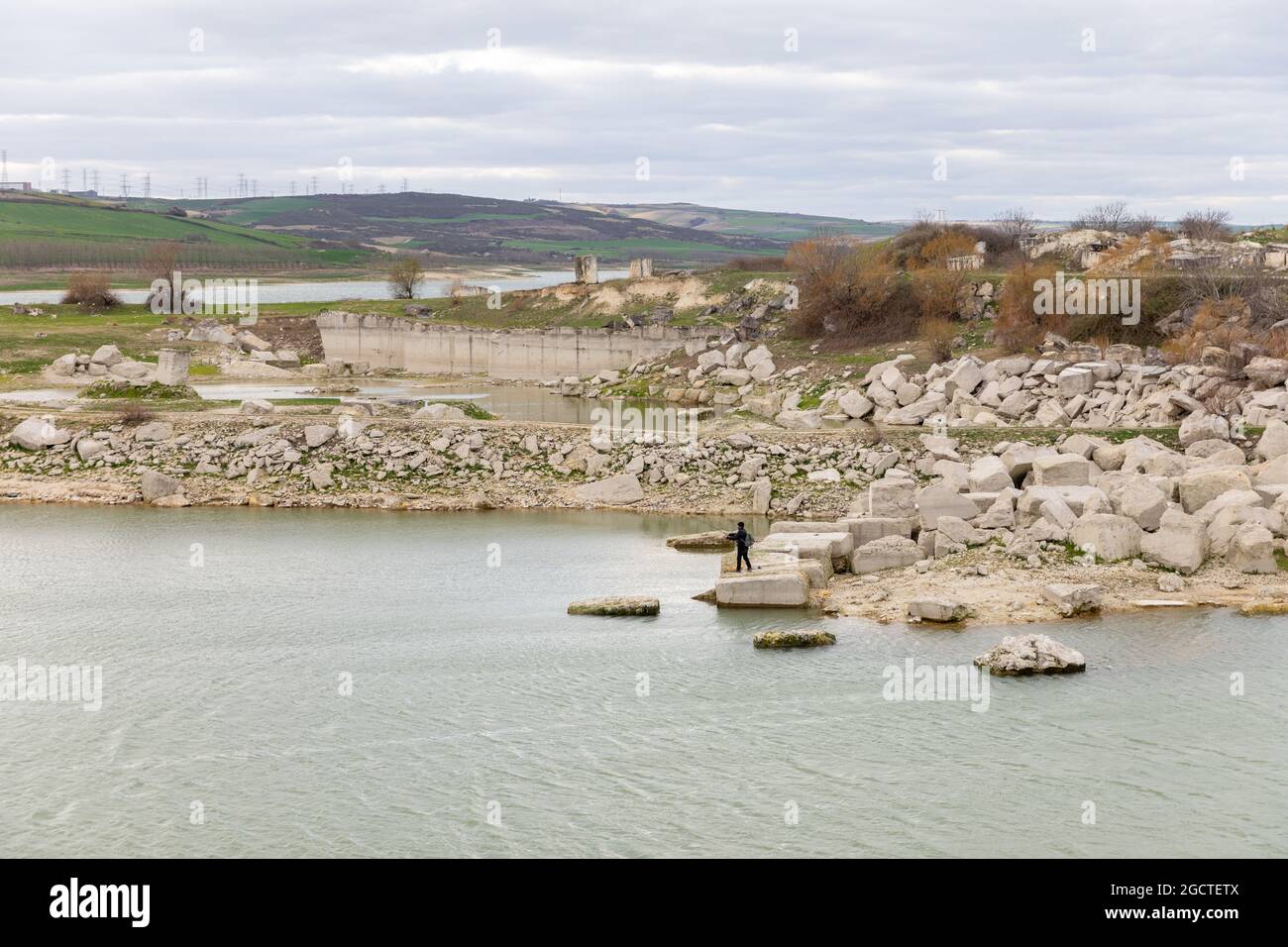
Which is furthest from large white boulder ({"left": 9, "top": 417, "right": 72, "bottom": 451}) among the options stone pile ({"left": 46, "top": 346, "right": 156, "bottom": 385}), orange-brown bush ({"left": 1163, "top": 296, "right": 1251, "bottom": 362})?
orange-brown bush ({"left": 1163, "top": 296, "right": 1251, "bottom": 362})

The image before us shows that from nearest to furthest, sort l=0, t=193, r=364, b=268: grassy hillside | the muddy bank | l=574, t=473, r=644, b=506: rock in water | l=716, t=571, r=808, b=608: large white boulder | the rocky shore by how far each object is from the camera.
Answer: the muddy bank < l=716, t=571, r=808, b=608: large white boulder < the rocky shore < l=574, t=473, r=644, b=506: rock in water < l=0, t=193, r=364, b=268: grassy hillside

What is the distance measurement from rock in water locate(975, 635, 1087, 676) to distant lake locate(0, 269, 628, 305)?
77628mm

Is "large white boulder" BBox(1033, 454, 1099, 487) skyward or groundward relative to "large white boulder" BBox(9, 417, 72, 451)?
groundward

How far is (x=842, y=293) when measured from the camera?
185 feet

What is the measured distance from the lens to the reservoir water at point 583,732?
15.2 meters

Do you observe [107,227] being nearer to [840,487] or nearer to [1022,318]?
[1022,318]

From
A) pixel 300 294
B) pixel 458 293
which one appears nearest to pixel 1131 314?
pixel 458 293

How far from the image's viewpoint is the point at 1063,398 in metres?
38.0

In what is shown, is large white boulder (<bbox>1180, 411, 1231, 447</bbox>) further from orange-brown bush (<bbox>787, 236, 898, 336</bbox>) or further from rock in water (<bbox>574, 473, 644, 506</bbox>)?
orange-brown bush (<bbox>787, 236, 898, 336</bbox>)

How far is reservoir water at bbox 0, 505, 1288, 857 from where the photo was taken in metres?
15.2

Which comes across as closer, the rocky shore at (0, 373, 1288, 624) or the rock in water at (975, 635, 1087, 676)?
the rock in water at (975, 635, 1087, 676)

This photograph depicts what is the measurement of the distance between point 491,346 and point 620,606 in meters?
44.7
